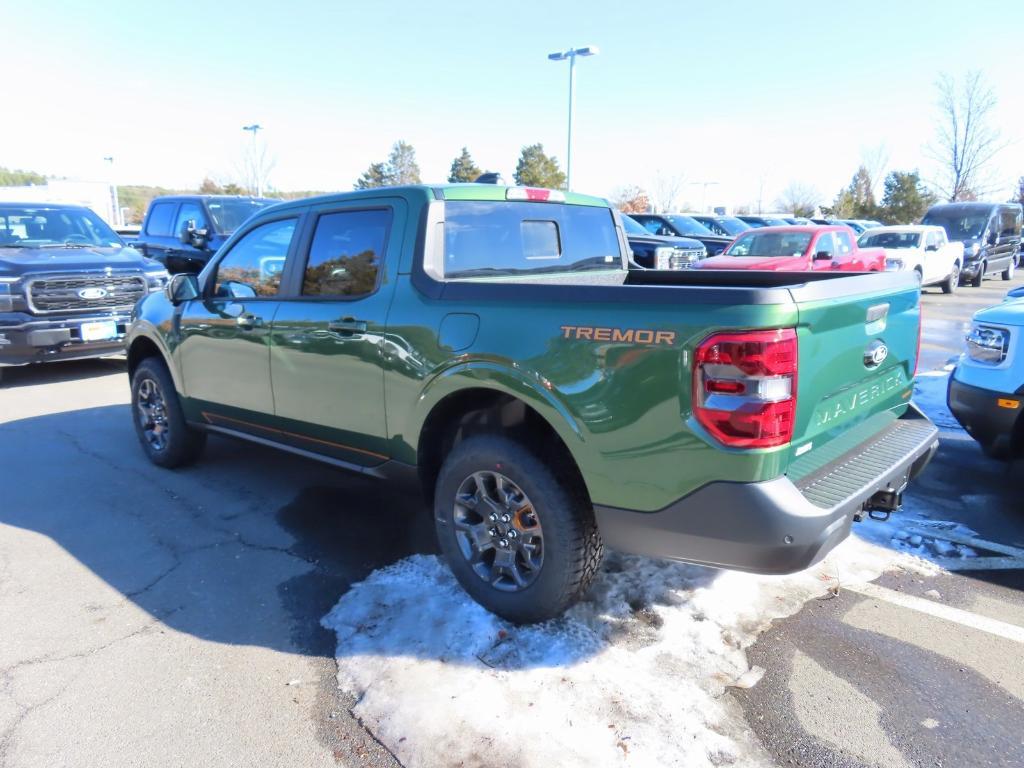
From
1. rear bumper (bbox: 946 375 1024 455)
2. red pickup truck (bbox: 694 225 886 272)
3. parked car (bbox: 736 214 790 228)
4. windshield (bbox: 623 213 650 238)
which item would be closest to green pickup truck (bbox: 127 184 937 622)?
rear bumper (bbox: 946 375 1024 455)

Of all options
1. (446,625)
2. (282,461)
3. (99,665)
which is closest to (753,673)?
(446,625)

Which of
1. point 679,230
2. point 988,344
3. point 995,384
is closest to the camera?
point 995,384

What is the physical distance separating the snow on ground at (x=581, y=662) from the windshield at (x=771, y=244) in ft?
33.3

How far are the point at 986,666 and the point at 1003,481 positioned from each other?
101 inches

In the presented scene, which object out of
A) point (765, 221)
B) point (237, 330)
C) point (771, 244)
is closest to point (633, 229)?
point (771, 244)

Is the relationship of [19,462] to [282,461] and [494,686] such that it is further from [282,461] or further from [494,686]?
[494,686]

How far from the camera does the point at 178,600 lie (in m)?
3.52

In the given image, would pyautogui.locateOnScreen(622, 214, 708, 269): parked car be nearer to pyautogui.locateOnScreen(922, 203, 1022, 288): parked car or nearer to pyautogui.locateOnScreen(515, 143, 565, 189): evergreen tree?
pyautogui.locateOnScreen(922, 203, 1022, 288): parked car

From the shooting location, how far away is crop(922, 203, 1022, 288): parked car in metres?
20.4

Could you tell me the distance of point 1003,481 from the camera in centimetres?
498

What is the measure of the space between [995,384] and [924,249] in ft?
49.8

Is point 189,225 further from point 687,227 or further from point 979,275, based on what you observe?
point 979,275

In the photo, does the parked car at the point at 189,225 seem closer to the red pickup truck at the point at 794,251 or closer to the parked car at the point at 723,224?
the red pickup truck at the point at 794,251

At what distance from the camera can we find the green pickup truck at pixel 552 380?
2.47m
